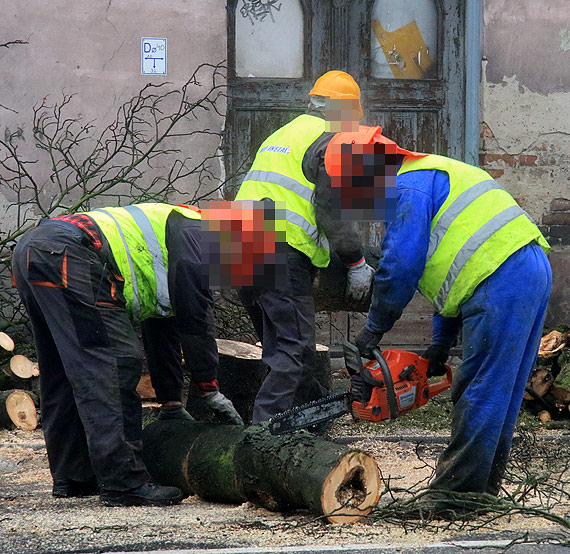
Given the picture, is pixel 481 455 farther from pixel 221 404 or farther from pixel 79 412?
pixel 79 412

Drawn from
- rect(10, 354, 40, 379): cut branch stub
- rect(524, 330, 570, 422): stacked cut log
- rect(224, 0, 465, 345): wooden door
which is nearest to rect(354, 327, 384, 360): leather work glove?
rect(524, 330, 570, 422): stacked cut log

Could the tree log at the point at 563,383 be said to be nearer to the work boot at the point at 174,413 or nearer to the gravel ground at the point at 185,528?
the gravel ground at the point at 185,528

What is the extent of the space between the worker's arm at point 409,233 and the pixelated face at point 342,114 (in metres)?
1.34

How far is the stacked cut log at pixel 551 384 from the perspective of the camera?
6.18 meters

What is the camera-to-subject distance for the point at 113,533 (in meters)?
3.34

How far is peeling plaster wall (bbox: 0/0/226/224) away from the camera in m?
7.24

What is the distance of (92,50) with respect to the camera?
729 centimetres

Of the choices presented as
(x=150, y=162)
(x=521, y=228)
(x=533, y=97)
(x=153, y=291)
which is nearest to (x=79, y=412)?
(x=153, y=291)

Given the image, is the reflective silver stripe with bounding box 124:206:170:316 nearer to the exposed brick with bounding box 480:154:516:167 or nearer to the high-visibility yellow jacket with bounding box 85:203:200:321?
the high-visibility yellow jacket with bounding box 85:203:200:321

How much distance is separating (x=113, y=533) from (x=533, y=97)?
5752mm

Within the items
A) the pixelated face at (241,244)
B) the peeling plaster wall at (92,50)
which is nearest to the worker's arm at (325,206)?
the pixelated face at (241,244)

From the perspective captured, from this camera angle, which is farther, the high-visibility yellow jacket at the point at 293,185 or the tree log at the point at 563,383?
the tree log at the point at 563,383

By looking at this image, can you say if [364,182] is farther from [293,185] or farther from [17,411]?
[17,411]

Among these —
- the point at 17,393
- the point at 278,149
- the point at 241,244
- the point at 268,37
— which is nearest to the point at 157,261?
the point at 241,244
